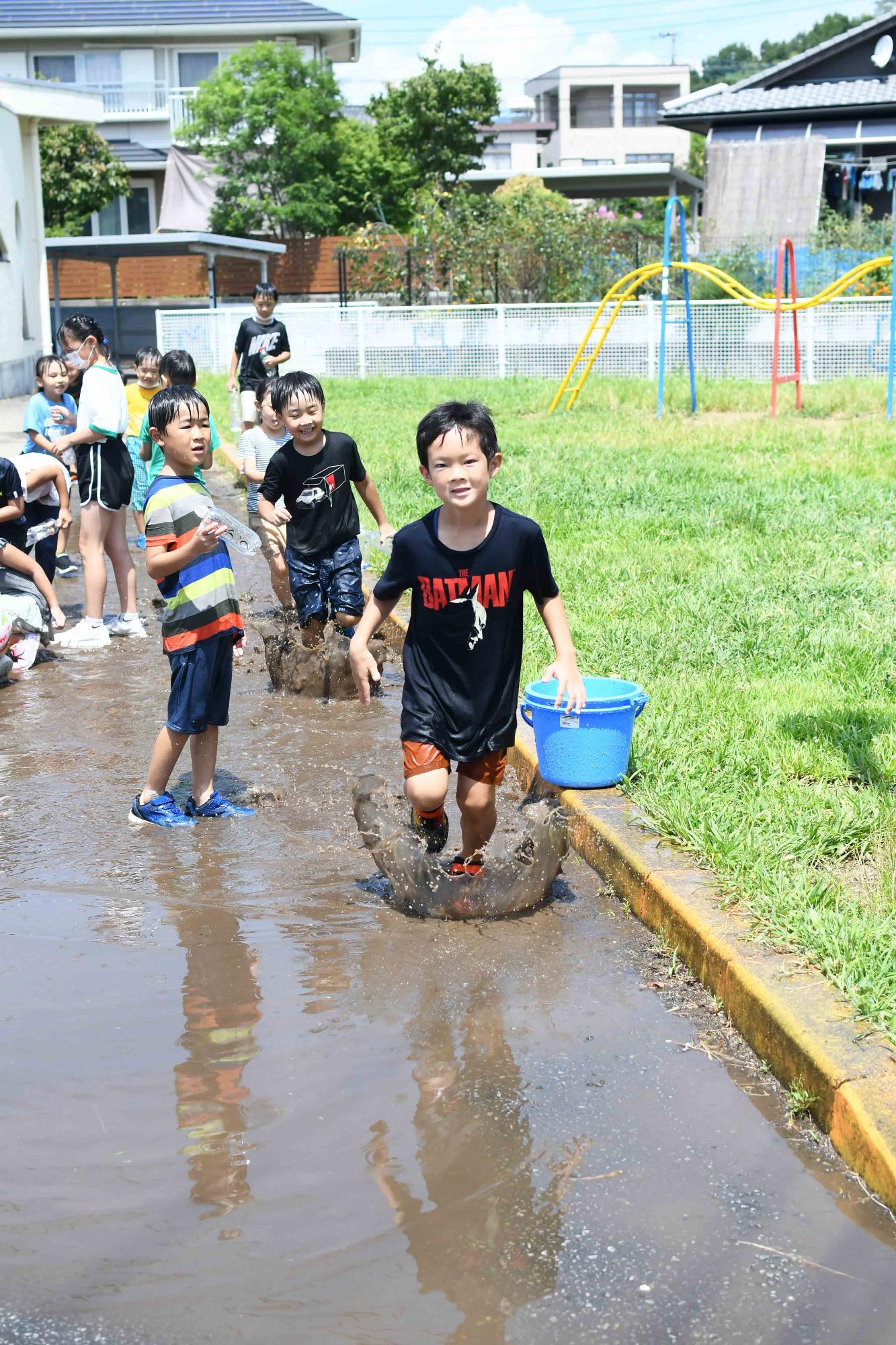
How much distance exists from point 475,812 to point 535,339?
2041 centimetres

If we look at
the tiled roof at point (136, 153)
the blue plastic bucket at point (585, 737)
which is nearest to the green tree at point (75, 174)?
the tiled roof at point (136, 153)

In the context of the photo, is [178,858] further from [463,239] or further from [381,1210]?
[463,239]

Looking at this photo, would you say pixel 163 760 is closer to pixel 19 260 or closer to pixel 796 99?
pixel 19 260

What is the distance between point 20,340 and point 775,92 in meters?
19.8

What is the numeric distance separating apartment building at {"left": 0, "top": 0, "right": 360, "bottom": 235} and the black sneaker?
44.6m

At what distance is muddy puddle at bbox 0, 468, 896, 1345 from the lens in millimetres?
2662

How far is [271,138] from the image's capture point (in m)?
40.9

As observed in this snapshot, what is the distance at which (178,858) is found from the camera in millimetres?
5129

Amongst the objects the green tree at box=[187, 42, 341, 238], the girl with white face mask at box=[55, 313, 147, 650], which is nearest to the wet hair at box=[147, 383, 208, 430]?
the girl with white face mask at box=[55, 313, 147, 650]

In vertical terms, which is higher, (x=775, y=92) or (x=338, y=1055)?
(x=775, y=92)

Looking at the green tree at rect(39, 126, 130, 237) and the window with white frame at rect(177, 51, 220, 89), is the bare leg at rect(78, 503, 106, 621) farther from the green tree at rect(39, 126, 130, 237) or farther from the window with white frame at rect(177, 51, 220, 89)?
the window with white frame at rect(177, 51, 220, 89)

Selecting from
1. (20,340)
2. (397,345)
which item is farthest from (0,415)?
(397,345)

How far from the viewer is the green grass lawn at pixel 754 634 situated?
4.33 meters

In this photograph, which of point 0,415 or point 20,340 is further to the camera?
point 20,340
